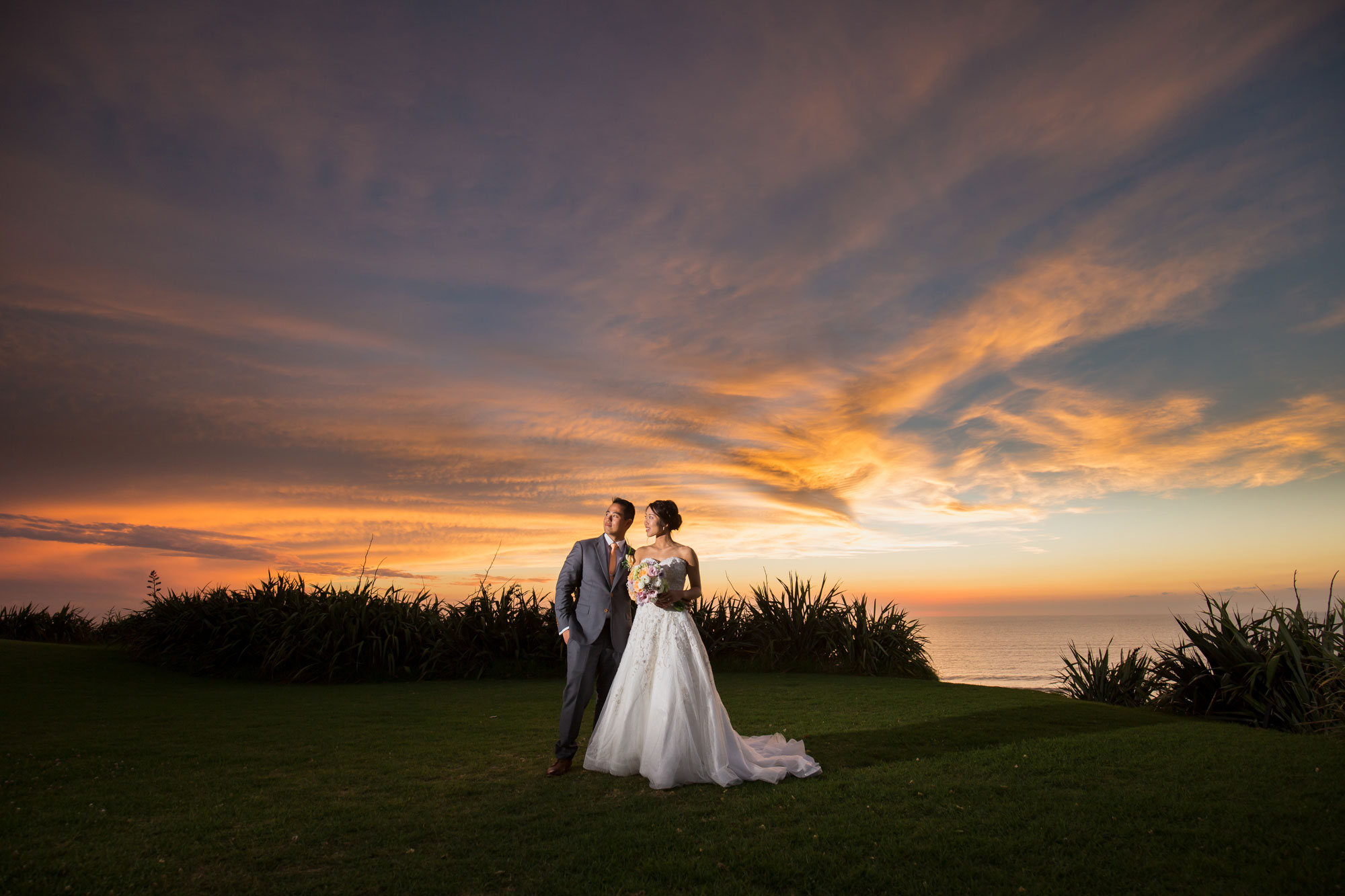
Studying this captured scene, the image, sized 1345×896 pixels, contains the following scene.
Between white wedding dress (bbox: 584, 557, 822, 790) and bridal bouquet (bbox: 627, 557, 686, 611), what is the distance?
51 millimetres

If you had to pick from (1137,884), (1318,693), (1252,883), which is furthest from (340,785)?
(1318,693)

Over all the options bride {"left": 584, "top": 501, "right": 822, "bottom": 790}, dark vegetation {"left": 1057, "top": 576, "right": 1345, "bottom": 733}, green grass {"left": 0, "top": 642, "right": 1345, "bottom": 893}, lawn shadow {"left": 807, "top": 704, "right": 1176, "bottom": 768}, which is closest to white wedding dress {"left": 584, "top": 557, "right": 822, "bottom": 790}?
bride {"left": 584, "top": 501, "right": 822, "bottom": 790}

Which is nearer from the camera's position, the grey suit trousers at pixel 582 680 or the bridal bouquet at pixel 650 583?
the grey suit trousers at pixel 582 680

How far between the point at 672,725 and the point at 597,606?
3.59ft

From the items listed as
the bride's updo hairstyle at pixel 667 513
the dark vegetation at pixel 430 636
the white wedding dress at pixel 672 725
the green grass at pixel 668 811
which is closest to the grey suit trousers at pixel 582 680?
the white wedding dress at pixel 672 725

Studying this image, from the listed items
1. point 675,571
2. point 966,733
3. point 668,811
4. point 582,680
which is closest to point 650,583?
point 675,571

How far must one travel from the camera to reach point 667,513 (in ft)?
18.3

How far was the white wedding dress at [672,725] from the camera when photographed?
477cm

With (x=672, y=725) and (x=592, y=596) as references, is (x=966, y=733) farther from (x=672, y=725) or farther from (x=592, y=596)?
(x=592, y=596)

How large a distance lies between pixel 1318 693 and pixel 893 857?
20.0ft

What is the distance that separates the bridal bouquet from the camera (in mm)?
5270

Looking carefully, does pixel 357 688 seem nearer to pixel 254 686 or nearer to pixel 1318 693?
pixel 254 686

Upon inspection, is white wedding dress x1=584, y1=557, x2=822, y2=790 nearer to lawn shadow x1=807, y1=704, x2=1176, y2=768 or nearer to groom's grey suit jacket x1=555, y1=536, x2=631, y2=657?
groom's grey suit jacket x1=555, y1=536, x2=631, y2=657

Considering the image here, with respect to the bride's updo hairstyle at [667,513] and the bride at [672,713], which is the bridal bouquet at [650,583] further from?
the bride's updo hairstyle at [667,513]
